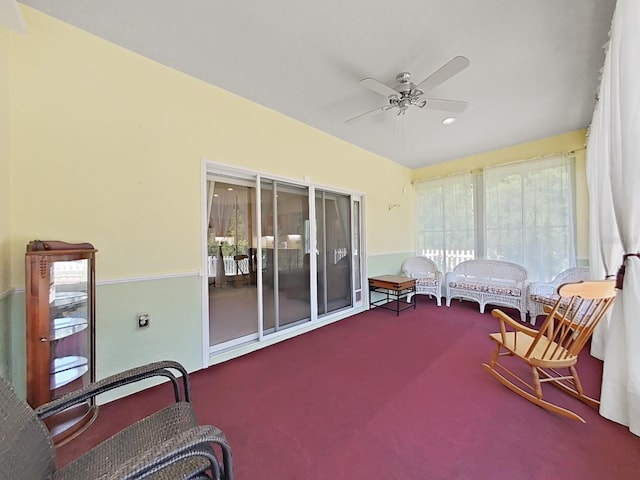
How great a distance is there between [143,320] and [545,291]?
16.9ft

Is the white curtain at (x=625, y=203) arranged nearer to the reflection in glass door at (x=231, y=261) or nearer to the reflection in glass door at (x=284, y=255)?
the reflection in glass door at (x=284, y=255)

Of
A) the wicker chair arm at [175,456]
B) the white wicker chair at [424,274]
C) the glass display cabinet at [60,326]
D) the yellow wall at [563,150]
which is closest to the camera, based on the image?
the wicker chair arm at [175,456]

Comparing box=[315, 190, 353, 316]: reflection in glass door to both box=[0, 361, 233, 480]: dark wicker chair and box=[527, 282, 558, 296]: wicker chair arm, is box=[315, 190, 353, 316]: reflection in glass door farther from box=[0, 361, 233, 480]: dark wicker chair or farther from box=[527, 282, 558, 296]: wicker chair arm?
box=[0, 361, 233, 480]: dark wicker chair

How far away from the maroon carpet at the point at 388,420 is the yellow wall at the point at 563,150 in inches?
80.9

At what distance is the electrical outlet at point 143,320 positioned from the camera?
2246 mm

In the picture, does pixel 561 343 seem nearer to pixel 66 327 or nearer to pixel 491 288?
pixel 491 288

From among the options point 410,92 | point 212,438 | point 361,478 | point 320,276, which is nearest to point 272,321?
point 320,276

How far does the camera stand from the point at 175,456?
0.84m

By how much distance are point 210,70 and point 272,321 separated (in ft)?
9.32

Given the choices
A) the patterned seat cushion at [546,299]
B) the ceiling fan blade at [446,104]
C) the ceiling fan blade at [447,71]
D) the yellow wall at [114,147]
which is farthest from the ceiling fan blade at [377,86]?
→ the patterned seat cushion at [546,299]

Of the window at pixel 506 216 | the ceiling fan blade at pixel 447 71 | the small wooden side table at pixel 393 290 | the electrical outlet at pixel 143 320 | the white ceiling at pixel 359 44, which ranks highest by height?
the white ceiling at pixel 359 44

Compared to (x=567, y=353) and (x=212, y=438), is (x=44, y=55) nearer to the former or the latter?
(x=212, y=438)

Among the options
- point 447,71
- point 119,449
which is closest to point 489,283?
point 447,71

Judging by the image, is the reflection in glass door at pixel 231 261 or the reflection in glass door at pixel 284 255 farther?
the reflection in glass door at pixel 284 255
